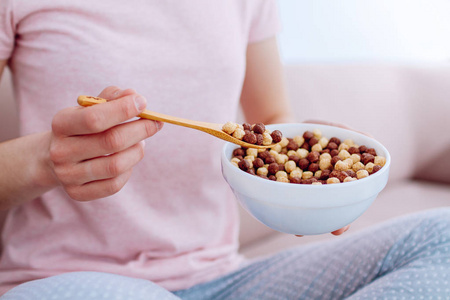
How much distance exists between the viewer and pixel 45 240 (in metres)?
0.76

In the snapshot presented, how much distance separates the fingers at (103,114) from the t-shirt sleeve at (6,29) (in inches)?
10.4

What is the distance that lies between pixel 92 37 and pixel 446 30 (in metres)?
2.07

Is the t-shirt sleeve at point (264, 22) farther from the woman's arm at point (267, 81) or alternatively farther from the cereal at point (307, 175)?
the cereal at point (307, 175)

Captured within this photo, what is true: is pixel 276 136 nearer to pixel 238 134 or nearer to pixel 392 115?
pixel 238 134

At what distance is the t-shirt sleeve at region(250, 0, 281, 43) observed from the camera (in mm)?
909

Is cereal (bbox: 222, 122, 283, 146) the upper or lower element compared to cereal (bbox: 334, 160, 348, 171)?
upper

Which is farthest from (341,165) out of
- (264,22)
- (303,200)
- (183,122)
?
(264,22)

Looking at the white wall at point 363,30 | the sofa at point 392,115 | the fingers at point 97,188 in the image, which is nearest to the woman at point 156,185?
the fingers at point 97,188

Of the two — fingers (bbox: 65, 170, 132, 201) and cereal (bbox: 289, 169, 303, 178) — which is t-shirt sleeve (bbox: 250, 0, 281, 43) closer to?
cereal (bbox: 289, 169, 303, 178)

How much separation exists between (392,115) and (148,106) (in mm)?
1091

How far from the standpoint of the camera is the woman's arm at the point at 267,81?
946 millimetres

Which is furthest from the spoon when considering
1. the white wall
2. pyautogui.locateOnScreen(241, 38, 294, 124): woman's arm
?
the white wall

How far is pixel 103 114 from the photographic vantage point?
0.47m

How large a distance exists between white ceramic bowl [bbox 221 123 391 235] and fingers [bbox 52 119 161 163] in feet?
0.42
